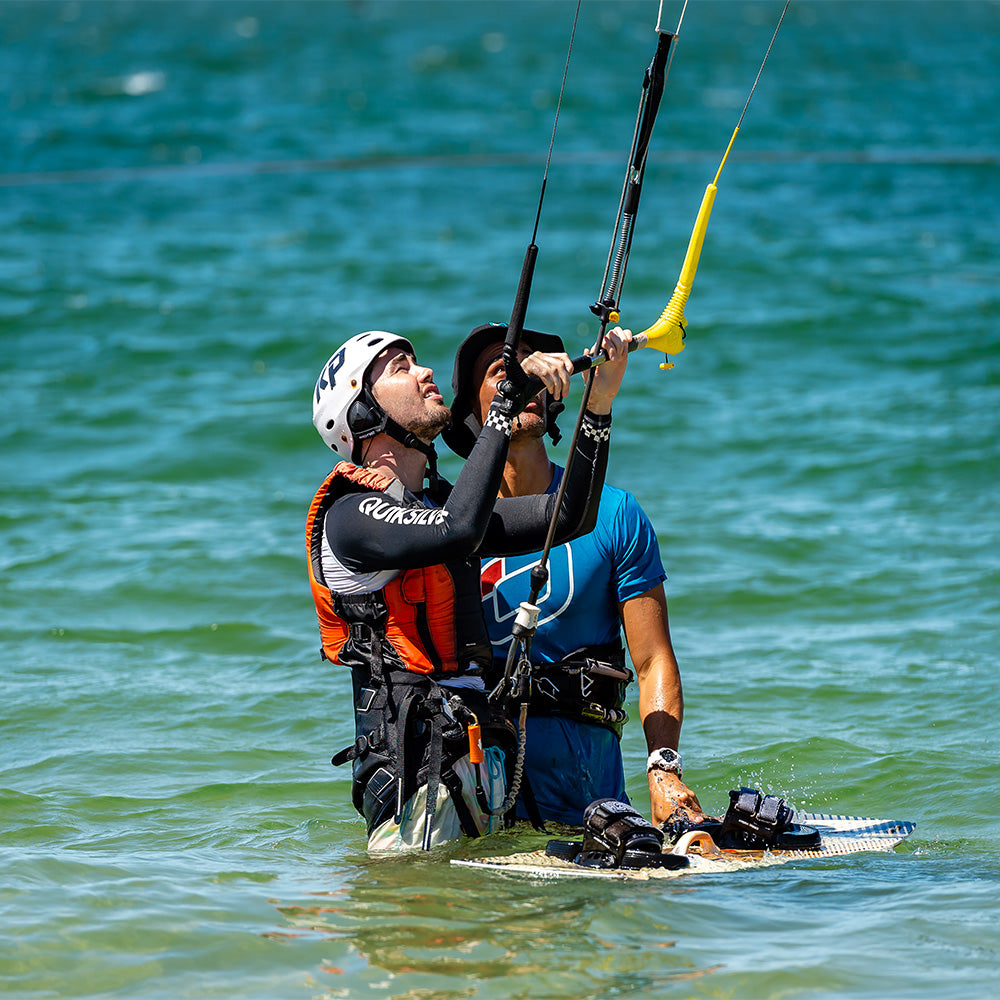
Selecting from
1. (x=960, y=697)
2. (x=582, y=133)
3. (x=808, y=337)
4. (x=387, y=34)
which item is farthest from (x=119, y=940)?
(x=387, y=34)

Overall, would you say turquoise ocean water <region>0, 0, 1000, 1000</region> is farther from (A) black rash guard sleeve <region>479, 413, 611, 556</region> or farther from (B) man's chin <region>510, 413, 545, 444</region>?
(B) man's chin <region>510, 413, 545, 444</region>

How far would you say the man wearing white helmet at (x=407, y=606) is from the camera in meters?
3.99

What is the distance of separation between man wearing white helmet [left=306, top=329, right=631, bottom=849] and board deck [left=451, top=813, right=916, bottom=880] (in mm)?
143

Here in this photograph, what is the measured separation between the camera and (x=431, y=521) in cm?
375

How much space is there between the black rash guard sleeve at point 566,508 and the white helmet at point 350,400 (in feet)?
1.48

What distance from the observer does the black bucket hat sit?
451 cm

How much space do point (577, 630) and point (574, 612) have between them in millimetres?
61

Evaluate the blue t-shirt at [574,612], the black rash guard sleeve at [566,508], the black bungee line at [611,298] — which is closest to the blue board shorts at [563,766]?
the blue t-shirt at [574,612]

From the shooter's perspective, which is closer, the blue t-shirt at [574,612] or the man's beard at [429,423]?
the man's beard at [429,423]

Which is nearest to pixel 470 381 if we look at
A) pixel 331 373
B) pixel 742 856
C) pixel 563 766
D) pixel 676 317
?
pixel 331 373

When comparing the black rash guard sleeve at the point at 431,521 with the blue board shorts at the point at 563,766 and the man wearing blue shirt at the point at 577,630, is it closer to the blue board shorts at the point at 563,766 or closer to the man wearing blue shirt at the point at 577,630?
the man wearing blue shirt at the point at 577,630

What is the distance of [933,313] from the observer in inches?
592

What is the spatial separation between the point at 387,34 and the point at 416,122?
27.1 m

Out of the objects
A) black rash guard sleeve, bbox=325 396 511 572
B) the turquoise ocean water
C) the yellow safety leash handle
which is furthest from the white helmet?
the turquoise ocean water
